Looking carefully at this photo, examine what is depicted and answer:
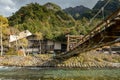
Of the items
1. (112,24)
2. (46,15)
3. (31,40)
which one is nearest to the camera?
(112,24)

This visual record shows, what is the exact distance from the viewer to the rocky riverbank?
2991 cm

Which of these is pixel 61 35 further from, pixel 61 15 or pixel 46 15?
pixel 61 15

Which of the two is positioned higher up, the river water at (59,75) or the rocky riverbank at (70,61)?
the rocky riverbank at (70,61)

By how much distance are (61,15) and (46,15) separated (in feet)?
24.7

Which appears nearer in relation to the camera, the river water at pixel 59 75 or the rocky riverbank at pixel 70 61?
the river water at pixel 59 75

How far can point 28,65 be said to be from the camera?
30391mm

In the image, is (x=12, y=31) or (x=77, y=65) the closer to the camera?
(x=77, y=65)

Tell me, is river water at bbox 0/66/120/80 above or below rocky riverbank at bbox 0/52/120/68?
below

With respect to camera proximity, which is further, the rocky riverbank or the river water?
the rocky riverbank

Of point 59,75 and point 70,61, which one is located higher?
point 70,61

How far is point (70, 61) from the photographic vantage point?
30.2m

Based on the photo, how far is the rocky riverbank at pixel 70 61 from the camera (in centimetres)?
2991

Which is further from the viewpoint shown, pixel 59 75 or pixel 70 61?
pixel 70 61

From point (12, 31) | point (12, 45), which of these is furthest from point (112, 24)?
point (12, 31)
